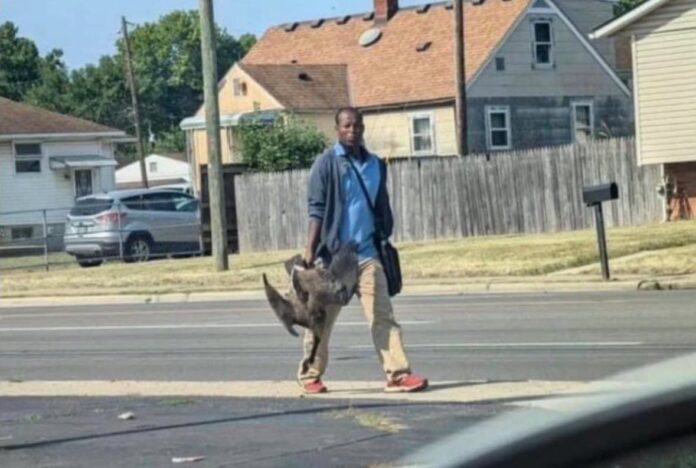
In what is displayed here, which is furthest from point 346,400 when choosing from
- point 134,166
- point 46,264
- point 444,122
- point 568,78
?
point 134,166

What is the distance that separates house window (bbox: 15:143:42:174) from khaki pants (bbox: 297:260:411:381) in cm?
4395

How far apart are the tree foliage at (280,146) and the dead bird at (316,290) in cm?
3029

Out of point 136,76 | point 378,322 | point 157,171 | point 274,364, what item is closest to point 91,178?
point 157,171

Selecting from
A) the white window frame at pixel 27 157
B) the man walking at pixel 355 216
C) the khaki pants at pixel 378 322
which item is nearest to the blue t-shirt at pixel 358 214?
the man walking at pixel 355 216

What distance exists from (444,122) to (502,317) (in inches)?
1215

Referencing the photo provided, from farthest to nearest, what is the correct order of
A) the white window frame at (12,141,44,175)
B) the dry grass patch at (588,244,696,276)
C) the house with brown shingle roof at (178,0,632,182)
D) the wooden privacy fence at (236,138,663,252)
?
1. the white window frame at (12,141,44,175)
2. the house with brown shingle roof at (178,0,632,182)
3. the wooden privacy fence at (236,138,663,252)
4. the dry grass patch at (588,244,696,276)

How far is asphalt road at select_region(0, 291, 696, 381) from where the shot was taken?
41.0 feet

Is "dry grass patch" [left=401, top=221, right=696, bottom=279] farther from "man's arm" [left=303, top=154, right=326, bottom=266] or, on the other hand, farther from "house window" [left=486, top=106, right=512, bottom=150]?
"house window" [left=486, top=106, right=512, bottom=150]

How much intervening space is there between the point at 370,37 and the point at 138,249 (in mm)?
18025

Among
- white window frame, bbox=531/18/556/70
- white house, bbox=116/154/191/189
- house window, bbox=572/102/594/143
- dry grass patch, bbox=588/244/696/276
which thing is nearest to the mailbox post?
dry grass patch, bbox=588/244/696/276

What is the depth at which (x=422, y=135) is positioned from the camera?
4825cm

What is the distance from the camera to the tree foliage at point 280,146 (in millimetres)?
41562

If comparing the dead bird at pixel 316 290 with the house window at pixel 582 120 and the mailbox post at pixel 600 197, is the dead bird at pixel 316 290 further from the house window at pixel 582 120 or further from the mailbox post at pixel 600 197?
the house window at pixel 582 120

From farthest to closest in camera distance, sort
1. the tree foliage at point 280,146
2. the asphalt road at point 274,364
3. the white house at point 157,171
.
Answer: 1. the white house at point 157,171
2. the tree foliage at point 280,146
3. the asphalt road at point 274,364
